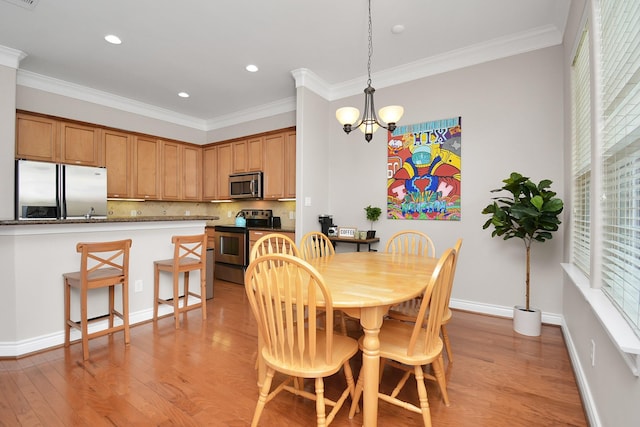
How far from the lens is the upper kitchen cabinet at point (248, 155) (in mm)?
5086

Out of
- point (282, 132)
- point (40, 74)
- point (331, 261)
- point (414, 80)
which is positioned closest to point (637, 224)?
point (331, 261)

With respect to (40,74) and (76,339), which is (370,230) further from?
(40,74)

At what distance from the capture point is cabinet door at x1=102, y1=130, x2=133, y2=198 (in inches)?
182

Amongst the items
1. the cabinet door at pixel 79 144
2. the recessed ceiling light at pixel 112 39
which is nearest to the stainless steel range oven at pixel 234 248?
Answer: the cabinet door at pixel 79 144

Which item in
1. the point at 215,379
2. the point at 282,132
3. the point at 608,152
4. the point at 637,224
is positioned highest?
the point at 282,132

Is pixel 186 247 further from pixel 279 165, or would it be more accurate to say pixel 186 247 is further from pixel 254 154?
pixel 254 154

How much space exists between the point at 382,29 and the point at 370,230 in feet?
7.71

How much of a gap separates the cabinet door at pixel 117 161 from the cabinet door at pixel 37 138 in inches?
23.4

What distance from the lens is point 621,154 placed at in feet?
4.72

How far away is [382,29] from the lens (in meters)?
3.08

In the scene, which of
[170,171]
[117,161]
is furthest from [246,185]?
[117,161]

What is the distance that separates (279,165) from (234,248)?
152cm

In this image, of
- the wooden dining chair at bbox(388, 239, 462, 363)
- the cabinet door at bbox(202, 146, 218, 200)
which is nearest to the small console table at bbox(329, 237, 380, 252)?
the wooden dining chair at bbox(388, 239, 462, 363)

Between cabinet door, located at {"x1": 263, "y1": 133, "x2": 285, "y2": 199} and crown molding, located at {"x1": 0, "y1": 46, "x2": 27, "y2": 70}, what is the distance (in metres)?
3.02
